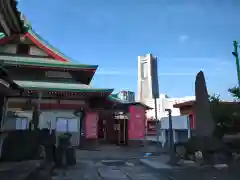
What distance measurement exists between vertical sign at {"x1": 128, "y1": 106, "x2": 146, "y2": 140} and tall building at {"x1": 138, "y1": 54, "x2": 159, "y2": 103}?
18.1 metres

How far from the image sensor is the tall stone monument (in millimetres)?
9453

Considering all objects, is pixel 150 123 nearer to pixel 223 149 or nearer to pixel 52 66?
pixel 52 66

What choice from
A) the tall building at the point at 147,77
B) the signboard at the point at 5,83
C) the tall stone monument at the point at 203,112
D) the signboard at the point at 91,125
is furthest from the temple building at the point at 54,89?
the tall building at the point at 147,77

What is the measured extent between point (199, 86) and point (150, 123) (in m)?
25.2

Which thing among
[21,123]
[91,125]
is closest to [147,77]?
[91,125]

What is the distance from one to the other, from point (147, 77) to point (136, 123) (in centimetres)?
2310

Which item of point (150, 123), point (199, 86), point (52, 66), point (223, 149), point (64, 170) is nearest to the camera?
point (64, 170)

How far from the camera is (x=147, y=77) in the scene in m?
42.7

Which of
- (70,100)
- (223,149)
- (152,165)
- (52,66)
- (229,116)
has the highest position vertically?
(52,66)

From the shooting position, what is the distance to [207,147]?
9.12m

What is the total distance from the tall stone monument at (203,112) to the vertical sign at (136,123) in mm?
10738

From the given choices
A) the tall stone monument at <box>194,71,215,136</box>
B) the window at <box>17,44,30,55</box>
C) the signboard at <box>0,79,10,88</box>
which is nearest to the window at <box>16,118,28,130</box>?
the signboard at <box>0,79,10,88</box>

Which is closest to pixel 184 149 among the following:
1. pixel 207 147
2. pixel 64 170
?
pixel 207 147

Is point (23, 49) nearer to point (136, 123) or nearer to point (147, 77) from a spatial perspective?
point (136, 123)
